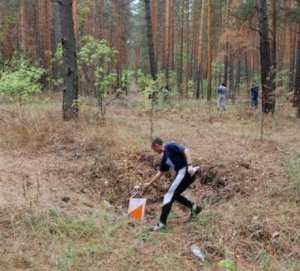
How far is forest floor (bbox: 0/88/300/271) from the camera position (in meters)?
6.00

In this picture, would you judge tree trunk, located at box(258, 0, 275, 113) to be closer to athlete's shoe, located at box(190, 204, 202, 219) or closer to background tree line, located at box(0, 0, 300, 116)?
background tree line, located at box(0, 0, 300, 116)

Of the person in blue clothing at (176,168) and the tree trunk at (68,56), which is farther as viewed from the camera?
the tree trunk at (68,56)

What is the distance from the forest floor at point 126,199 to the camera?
6.00 meters

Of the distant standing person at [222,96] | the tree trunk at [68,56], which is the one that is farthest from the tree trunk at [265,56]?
the tree trunk at [68,56]

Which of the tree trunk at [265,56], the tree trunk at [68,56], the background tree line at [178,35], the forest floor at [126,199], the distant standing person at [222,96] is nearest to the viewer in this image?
the forest floor at [126,199]

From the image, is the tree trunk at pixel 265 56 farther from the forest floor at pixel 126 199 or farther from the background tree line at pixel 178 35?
the forest floor at pixel 126 199

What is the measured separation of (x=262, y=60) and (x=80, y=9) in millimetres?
14034

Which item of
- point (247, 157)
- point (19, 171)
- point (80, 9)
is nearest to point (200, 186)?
point (247, 157)

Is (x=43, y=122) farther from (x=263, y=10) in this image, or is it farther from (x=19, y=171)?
(x=263, y=10)

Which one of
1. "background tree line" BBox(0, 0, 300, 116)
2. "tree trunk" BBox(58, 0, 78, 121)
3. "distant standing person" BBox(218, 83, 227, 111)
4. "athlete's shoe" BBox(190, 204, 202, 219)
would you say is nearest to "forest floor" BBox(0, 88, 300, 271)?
"athlete's shoe" BBox(190, 204, 202, 219)

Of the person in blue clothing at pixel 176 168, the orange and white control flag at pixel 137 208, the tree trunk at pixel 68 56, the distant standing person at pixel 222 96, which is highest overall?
the tree trunk at pixel 68 56

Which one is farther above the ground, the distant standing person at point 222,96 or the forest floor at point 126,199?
the distant standing person at point 222,96

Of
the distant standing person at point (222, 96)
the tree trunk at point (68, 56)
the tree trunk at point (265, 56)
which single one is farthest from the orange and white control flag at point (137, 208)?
the distant standing person at point (222, 96)

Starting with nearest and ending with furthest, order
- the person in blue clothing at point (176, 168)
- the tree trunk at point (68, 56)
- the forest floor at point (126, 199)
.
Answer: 1. the forest floor at point (126, 199)
2. the person in blue clothing at point (176, 168)
3. the tree trunk at point (68, 56)
